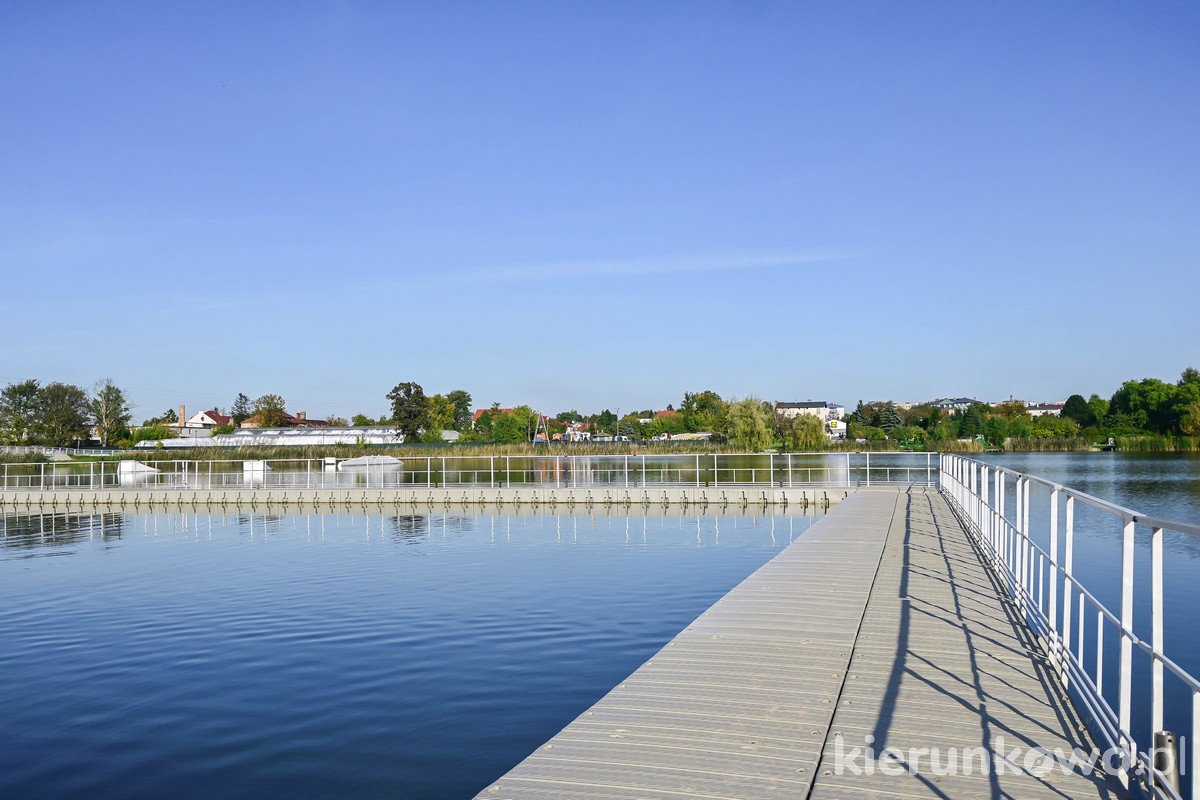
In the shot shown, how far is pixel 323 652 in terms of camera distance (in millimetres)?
9109

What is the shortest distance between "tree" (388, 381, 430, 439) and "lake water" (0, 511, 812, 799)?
6924cm

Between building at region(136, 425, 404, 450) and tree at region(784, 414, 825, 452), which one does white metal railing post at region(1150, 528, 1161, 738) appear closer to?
tree at region(784, 414, 825, 452)

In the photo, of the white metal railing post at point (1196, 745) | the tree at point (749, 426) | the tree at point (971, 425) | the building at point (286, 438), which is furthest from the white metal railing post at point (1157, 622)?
the tree at point (971, 425)

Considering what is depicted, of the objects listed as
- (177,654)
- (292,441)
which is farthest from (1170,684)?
(292,441)

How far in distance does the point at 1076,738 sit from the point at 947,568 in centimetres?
535

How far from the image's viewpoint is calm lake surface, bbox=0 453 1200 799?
20.4 ft

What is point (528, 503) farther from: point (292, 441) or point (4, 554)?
point (292, 441)

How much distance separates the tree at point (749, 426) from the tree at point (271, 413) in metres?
63.2

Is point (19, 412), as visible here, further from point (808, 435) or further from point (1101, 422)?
point (1101, 422)

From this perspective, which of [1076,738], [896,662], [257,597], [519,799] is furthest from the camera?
[257,597]

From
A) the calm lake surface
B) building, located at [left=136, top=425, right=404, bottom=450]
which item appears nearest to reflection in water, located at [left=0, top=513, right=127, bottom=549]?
the calm lake surface

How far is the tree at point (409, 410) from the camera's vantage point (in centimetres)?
8706

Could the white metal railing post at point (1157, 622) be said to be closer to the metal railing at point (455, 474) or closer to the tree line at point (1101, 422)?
the metal railing at point (455, 474)

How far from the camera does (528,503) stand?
24922 mm
